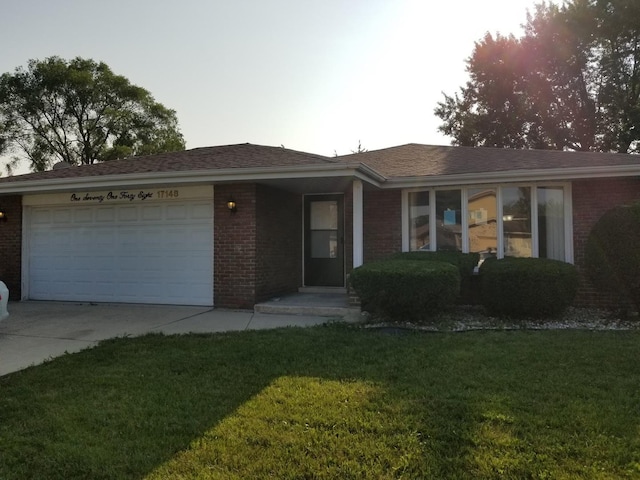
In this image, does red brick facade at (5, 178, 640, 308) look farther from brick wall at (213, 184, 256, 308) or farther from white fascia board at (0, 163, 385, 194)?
white fascia board at (0, 163, 385, 194)

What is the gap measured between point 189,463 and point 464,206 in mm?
7571

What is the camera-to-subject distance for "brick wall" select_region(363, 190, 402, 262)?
9.41 m

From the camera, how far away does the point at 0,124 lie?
29188 mm

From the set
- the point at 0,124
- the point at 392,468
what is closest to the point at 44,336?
the point at 392,468

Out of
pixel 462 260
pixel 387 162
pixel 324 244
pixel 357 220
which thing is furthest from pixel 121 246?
pixel 462 260

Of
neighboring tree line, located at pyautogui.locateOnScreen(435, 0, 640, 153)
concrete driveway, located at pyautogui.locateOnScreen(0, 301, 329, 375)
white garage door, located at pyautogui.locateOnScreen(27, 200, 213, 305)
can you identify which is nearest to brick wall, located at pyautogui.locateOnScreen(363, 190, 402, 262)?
concrete driveway, located at pyautogui.locateOnScreen(0, 301, 329, 375)

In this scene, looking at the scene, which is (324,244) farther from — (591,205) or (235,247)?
(591,205)

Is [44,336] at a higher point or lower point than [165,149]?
lower

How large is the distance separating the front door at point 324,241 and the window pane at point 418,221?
161 cm

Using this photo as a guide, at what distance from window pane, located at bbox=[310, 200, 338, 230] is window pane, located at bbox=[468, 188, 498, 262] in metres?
2.96

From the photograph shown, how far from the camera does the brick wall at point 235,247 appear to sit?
857 centimetres

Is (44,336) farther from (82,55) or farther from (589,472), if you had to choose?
(82,55)

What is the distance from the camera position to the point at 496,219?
888 cm

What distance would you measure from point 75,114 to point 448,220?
29.7m
